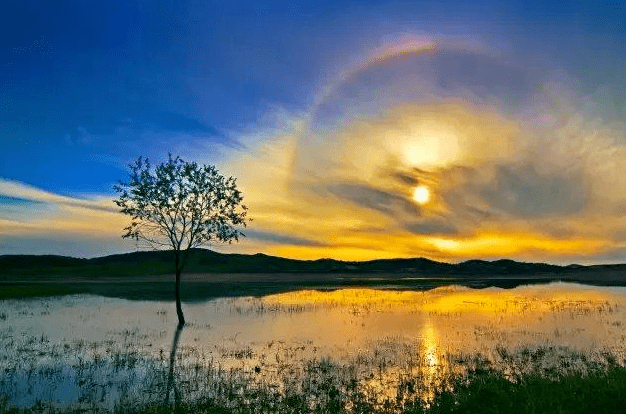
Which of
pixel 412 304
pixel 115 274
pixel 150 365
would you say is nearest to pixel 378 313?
pixel 412 304

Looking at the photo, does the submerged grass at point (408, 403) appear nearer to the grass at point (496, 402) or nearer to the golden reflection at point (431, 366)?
the grass at point (496, 402)

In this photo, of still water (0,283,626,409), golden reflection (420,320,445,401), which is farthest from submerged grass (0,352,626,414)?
golden reflection (420,320,445,401)

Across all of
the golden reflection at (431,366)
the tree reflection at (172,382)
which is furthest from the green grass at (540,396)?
the tree reflection at (172,382)

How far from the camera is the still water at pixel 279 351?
23484mm

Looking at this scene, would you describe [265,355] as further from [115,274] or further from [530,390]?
[115,274]

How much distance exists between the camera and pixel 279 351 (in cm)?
3422

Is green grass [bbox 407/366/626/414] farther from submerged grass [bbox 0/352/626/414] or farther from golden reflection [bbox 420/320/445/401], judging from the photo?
golden reflection [bbox 420/320/445/401]

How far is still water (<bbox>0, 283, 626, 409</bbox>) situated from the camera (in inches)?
925

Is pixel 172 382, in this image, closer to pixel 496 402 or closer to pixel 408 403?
pixel 408 403

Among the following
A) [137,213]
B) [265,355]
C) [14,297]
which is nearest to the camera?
[265,355]

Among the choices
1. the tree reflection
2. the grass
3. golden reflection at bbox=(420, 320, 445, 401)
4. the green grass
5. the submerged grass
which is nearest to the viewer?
the green grass

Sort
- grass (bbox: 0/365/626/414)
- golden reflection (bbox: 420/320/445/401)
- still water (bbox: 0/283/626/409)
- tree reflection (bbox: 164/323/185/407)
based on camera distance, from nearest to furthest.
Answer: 1. grass (bbox: 0/365/626/414)
2. tree reflection (bbox: 164/323/185/407)
3. golden reflection (bbox: 420/320/445/401)
4. still water (bbox: 0/283/626/409)

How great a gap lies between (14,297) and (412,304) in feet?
216

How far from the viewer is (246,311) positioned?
62.8 meters
